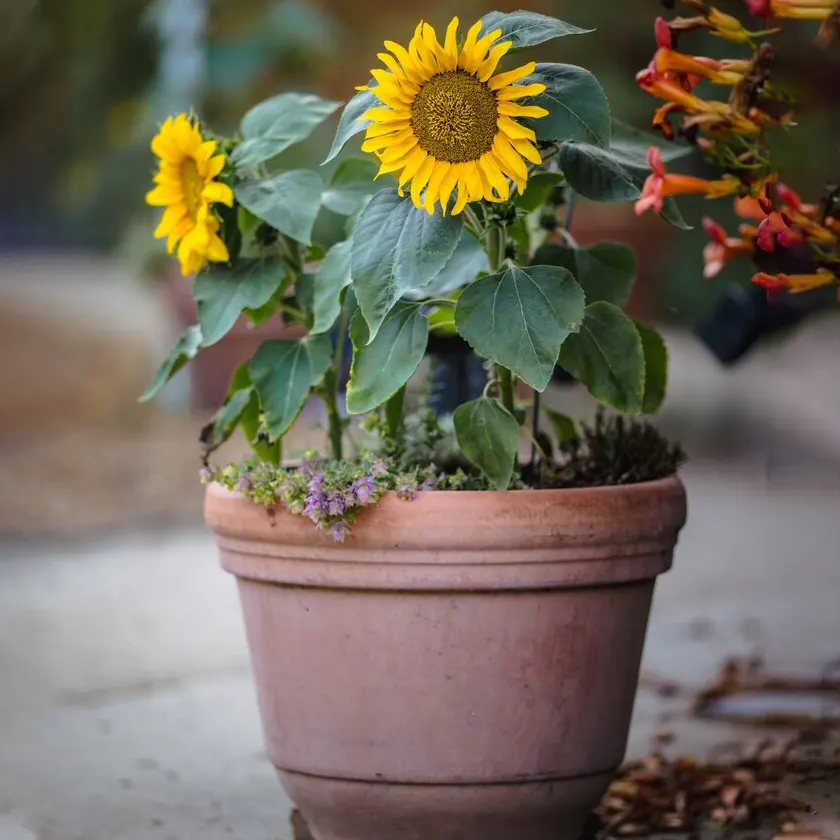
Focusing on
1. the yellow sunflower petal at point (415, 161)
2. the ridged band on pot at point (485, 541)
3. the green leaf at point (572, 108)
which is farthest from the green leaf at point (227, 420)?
the green leaf at point (572, 108)

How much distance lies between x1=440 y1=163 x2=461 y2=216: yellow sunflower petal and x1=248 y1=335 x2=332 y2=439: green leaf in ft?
0.96

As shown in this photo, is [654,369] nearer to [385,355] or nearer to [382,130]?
[385,355]

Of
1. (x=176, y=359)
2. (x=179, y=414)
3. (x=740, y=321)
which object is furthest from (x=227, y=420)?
(x=179, y=414)

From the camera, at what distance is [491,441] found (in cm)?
145

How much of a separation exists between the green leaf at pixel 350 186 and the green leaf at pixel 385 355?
A: 0.82ft

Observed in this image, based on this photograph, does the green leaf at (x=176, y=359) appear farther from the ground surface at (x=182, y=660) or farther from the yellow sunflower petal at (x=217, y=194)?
the ground surface at (x=182, y=660)

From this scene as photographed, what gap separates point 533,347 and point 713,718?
1.21 meters

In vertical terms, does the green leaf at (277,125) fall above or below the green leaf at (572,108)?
below

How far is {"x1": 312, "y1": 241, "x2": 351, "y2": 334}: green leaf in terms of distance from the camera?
1536mm

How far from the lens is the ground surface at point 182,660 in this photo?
195cm

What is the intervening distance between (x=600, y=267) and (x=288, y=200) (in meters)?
0.42

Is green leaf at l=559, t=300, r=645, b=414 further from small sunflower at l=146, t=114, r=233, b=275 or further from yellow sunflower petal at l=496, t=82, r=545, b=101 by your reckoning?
small sunflower at l=146, t=114, r=233, b=275

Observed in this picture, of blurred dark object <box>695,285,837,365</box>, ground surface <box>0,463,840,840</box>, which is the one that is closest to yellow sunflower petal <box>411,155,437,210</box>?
ground surface <box>0,463,840,840</box>

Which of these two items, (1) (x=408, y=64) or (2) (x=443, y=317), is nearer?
(1) (x=408, y=64)
